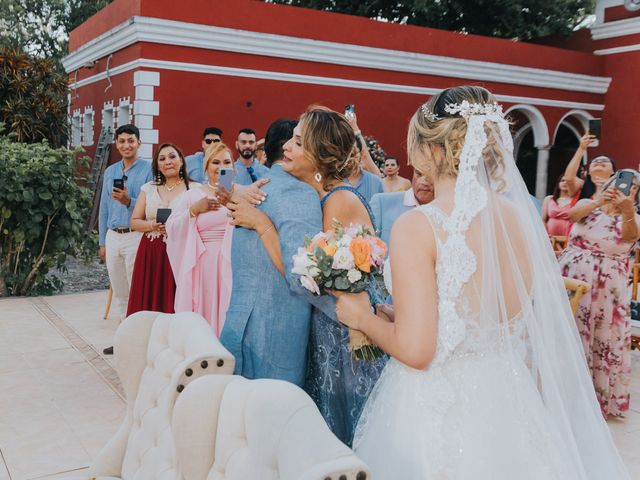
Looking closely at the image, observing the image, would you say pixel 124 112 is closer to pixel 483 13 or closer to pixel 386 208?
pixel 386 208

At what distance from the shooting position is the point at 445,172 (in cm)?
192

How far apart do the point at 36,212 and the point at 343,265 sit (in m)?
6.71

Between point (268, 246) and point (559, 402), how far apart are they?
3.58 ft

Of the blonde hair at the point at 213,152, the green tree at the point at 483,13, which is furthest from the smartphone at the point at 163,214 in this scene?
the green tree at the point at 483,13

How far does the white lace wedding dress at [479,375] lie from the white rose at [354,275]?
288 millimetres

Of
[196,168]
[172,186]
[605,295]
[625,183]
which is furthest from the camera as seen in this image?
[196,168]

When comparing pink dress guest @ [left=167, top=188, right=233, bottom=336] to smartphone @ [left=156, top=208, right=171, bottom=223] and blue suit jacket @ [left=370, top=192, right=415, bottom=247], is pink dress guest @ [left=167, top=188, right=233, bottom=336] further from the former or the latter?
blue suit jacket @ [left=370, top=192, right=415, bottom=247]

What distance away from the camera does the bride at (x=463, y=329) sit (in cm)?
180

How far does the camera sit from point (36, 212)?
25.4ft

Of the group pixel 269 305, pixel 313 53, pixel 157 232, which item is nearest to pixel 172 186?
pixel 157 232

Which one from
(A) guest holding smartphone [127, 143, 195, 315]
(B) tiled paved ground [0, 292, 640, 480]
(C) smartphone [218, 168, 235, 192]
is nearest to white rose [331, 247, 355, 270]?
(C) smartphone [218, 168, 235, 192]

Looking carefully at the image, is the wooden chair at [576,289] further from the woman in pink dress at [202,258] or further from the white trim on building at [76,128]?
the white trim on building at [76,128]

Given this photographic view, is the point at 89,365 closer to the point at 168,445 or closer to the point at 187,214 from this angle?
the point at 187,214

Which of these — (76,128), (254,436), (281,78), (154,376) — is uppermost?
(281,78)
